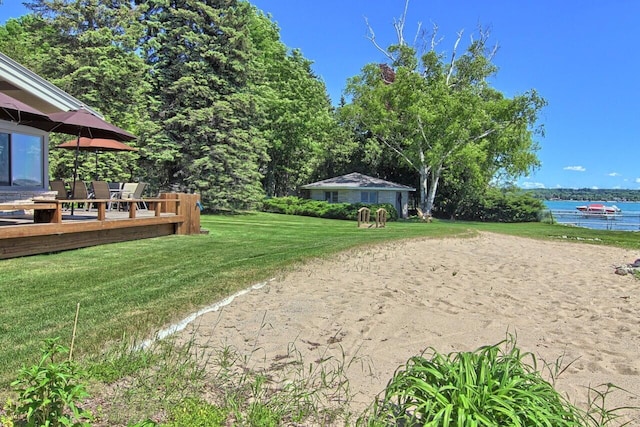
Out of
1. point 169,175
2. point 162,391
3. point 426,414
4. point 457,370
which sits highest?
point 169,175

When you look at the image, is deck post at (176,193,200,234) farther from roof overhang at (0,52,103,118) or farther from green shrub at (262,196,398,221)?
green shrub at (262,196,398,221)

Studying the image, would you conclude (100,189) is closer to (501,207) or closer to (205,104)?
(205,104)

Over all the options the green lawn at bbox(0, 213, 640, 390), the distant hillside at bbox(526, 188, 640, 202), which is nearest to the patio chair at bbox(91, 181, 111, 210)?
the green lawn at bbox(0, 213, 640, 390)

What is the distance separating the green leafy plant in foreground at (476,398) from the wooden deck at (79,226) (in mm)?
6869

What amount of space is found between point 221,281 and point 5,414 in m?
3.72

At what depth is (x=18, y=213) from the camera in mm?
10586

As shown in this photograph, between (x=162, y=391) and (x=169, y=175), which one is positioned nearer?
(x=162, y=391)

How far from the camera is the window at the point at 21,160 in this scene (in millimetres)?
10578

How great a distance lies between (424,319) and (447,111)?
909 inches

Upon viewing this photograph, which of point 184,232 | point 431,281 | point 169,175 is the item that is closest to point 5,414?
point 431,281

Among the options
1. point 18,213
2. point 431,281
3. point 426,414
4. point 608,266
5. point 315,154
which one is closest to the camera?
point 426,414

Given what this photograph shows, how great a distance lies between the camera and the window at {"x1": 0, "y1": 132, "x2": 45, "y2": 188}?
10578mm

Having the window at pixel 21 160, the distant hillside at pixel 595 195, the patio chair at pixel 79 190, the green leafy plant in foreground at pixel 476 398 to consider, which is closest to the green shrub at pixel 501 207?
the patio chair at pixel 79 190

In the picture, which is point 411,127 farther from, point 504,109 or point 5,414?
point 5,414
